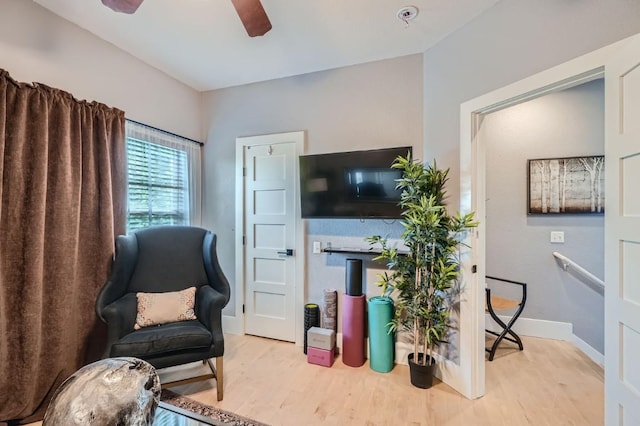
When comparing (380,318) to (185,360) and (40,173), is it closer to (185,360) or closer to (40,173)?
(185,360)

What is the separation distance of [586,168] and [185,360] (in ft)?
13.3

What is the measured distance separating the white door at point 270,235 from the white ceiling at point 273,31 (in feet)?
2.55

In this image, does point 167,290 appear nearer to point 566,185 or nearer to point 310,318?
point 310,318

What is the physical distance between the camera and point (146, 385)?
904mm

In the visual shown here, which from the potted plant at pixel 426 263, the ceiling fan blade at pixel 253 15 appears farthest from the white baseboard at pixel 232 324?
the ceiling fan blade at pixel 253 15

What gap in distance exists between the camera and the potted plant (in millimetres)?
2090

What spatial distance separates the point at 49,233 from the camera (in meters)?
1.92

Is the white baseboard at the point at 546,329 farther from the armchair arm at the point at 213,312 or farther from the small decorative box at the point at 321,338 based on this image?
the armchair arm at the point at 213,312

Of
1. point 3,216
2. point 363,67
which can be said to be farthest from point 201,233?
point 363,67

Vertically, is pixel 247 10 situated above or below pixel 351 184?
above

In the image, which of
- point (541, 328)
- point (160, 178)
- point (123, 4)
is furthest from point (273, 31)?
point (541, 328)

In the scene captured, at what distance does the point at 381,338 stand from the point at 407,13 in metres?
2.54

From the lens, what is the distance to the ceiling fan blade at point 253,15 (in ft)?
4.67

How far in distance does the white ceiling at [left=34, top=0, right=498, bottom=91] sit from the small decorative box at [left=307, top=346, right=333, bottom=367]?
2686 mm
